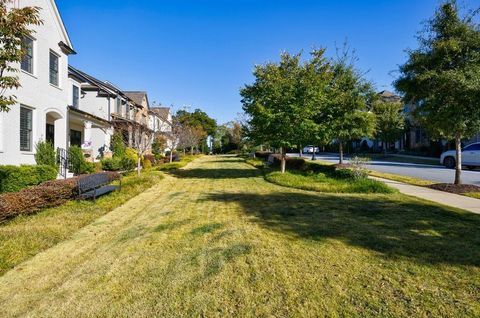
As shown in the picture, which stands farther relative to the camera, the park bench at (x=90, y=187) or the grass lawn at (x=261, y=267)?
the park bench at (x=90, y=187)

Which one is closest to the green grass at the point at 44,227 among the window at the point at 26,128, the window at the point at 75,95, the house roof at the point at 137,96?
the window at the point at 26,128

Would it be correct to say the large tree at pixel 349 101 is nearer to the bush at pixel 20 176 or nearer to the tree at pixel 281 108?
the tree at pixel 281 108

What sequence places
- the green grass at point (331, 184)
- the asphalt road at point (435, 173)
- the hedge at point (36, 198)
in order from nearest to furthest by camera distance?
the hedge at point (36, 198)
the green grass at point (331, 184)
the asphalt road at point (435, 173)

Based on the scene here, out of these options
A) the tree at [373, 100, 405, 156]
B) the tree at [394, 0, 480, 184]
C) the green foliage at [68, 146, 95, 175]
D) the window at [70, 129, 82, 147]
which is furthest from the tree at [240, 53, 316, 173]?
the tree at [373, 100, 405, 156]

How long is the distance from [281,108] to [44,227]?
12.2 meters

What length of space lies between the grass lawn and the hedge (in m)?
1.96

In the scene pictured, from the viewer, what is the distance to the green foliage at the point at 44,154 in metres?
14.3

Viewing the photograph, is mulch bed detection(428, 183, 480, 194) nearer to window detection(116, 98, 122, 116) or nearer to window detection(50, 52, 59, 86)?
window detection(50, 52, 59, 86)

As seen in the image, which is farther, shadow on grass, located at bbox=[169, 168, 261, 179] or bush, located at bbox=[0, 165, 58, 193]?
shadow on grass, located at bbox=[169, 168, 261, 179]

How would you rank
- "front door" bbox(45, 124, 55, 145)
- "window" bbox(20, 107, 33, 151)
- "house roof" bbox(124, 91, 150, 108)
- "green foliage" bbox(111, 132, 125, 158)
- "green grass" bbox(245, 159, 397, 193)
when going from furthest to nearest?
"house roof" bbox(124, 91, 150, 108) < "green foliage" bbox(111, 132, 125, 158) < "front door" bbox(45, 124, 55, 145) < "window" bbox(20, 107, 33, 151) < "green grass" bbox(245, 159, 397, 193)

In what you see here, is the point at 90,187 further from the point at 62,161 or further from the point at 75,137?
the point at 75,137

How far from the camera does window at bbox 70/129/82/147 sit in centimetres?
2258

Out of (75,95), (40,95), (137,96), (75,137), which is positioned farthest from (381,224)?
(137,96)

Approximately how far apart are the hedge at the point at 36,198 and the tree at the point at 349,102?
14.2 meters
